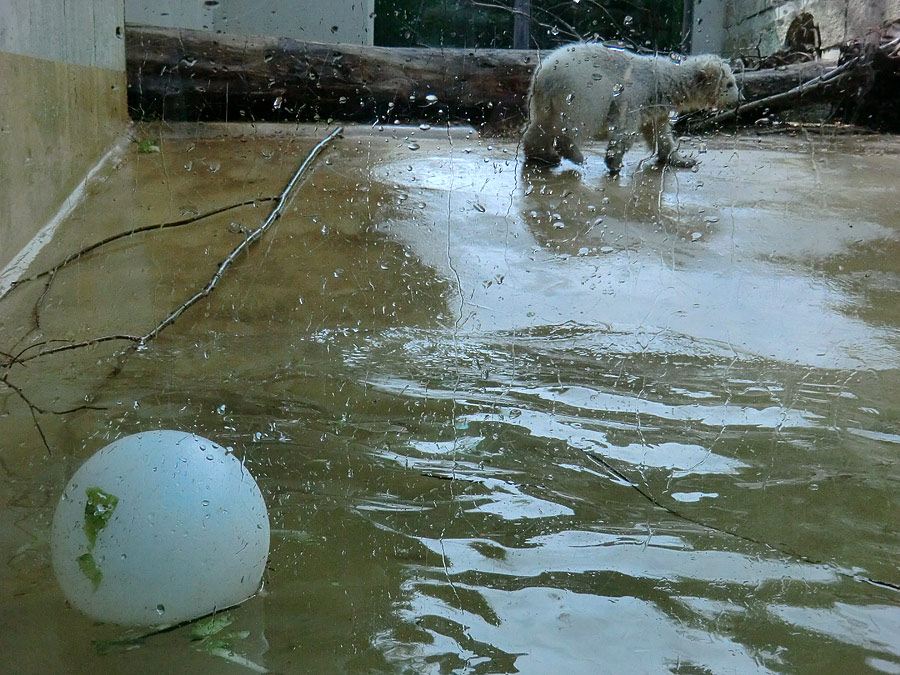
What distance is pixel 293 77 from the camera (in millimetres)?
3770

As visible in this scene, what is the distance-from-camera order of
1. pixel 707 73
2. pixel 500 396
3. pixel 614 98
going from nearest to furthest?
pixel 500 396 < pixel 707 73 < pixel 614 98

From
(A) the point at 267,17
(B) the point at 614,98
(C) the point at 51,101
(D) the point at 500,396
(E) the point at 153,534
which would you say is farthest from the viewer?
(B) the point at 614,98

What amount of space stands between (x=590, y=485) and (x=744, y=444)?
1.71ft

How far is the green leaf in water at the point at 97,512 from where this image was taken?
119 centimetres

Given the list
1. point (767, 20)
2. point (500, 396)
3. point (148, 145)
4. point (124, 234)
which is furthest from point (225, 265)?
point (767, 20)

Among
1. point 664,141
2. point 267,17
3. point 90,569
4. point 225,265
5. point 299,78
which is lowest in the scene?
point 90,569

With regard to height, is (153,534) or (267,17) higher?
(267,17)

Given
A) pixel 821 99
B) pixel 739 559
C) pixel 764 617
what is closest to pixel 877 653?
pixel 764 617

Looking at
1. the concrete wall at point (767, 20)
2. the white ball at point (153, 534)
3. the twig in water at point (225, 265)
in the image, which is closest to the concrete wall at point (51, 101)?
the twig in water at point (225, 265)

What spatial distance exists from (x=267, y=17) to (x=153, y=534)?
118 inches

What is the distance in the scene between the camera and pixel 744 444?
216 cm

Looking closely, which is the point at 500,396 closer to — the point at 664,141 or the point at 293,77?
the point at 293,77

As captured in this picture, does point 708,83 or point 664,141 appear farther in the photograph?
point 664,141

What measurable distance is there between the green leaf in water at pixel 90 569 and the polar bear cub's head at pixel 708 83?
12.3 ft
